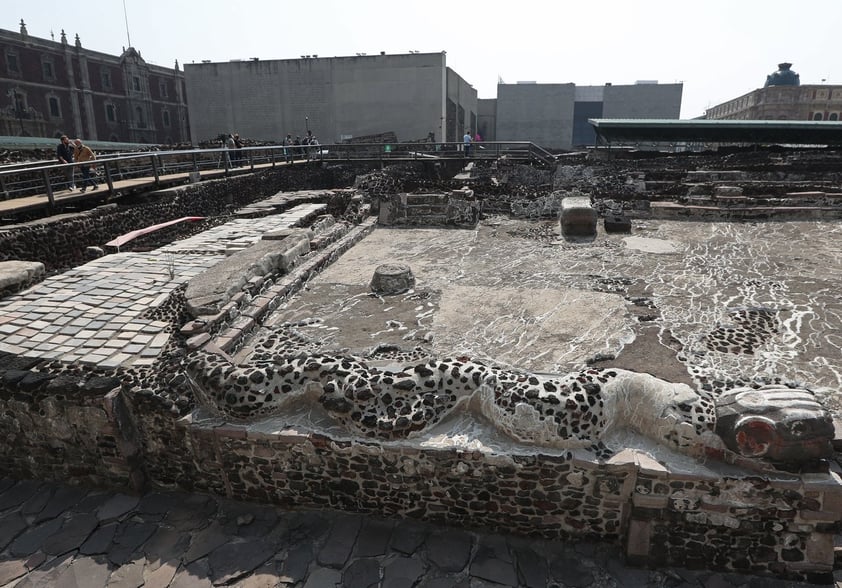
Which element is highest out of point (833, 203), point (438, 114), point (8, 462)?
point (438, 114)

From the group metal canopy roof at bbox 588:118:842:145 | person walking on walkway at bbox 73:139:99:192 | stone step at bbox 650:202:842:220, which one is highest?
metal canopy roof at bbox 588:118:842:145

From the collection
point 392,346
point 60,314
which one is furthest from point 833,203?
point 60,314

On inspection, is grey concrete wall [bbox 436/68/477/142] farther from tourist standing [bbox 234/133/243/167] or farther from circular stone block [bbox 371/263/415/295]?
circular stone block [bbox 371/263/415/295]

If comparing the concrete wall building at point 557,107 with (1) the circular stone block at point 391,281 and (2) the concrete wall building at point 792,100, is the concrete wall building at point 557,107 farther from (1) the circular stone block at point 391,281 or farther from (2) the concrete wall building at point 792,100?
(1) the circular stone block at point 391,281

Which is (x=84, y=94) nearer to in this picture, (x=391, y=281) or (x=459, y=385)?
(x=391, y=281)

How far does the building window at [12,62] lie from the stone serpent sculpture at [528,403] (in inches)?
1702

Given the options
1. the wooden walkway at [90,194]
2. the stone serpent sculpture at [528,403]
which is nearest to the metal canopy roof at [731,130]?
the wooden walkway at [90,194]

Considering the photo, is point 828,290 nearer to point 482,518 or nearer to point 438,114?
point 482,518

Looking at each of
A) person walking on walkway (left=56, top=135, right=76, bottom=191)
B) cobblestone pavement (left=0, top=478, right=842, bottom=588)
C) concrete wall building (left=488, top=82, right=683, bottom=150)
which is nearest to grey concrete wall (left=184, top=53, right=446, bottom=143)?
concrete wall building (left=488, top=82, right=683, bottom=150)

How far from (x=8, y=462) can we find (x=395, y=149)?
71.0 feet

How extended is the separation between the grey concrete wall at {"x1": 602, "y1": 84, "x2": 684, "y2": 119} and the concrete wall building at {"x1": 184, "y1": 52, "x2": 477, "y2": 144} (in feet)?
48.7

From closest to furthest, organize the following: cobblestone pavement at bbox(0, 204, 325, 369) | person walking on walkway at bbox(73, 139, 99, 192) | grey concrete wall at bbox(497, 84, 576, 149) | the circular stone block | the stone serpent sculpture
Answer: the stone serpent sculpture, cobblestone pavement at bbox(0, 204, 325, 369), the circular stone block, person walking on walkway at bbox(73, 139, 99, 192), grey concrete wall at bbox(497, 84, 576, 149)

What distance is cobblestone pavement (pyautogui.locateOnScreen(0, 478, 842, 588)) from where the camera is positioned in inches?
146

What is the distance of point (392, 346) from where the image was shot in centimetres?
530
